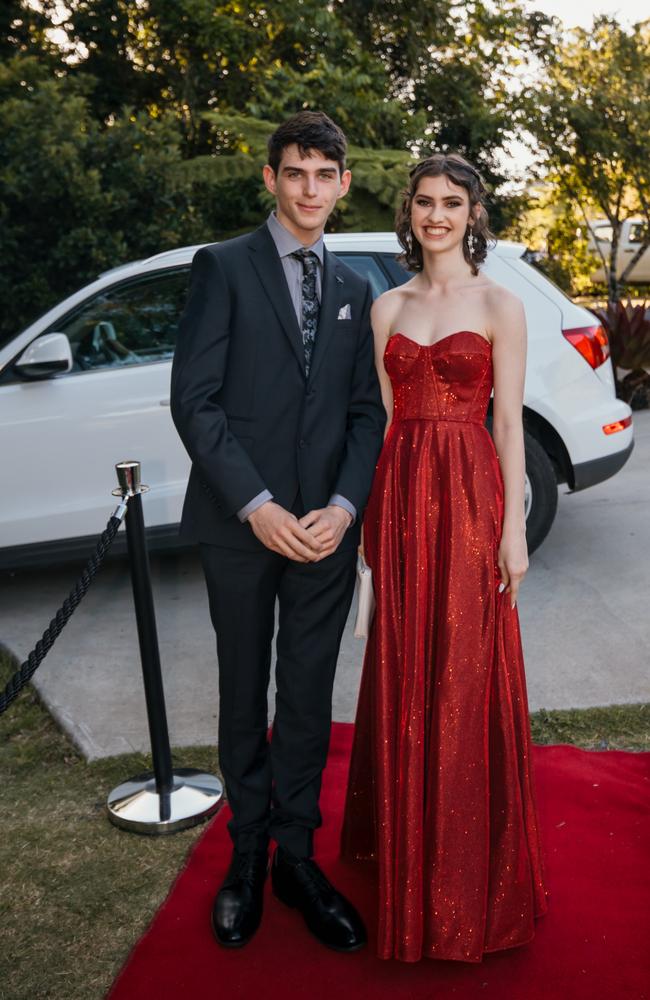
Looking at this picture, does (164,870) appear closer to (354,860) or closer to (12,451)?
(354,860)

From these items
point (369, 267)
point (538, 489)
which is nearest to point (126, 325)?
point (369, 267)

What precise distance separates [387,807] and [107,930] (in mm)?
872

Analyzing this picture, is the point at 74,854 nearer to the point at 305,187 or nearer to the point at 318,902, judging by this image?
the point at 318,902

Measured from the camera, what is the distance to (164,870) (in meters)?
3.05

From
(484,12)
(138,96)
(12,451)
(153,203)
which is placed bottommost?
(12,451)

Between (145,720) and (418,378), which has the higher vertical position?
(418,378)

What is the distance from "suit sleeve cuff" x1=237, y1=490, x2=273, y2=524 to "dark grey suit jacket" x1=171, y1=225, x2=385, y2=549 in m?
0.01

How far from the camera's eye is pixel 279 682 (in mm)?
2803

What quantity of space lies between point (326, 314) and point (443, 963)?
1.69m

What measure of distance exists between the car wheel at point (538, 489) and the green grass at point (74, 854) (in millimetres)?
1515

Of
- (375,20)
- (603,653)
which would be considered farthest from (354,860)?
(375,20)

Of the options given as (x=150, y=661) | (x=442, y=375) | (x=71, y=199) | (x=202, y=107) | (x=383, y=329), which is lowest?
(x=150, y=661)

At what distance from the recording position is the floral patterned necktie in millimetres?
2682

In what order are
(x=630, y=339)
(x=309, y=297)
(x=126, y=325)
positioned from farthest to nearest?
(x=630, y=339) → (x=126, y=325) → (x=309, y=297)
